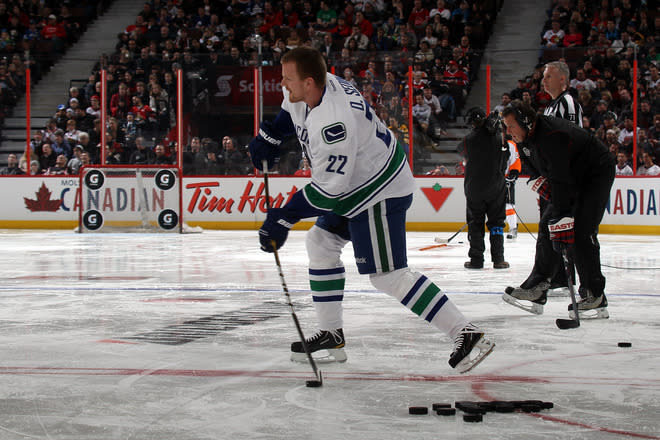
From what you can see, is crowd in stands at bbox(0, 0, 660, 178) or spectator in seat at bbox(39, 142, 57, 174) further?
spectator in seat at bbox(39, 142, 57, 174)

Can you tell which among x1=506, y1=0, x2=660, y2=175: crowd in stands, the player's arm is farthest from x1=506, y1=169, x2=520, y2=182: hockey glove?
the player's arm

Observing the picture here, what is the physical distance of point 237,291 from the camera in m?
6.04

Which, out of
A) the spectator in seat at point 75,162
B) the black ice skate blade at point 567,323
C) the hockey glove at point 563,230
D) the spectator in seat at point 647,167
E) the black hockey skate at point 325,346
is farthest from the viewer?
the spectator in seat at point 75,162

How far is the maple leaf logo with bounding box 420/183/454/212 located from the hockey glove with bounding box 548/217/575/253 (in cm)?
845

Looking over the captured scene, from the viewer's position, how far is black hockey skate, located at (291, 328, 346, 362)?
3.62 m

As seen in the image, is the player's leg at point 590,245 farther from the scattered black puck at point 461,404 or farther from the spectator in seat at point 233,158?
the spectator in seat at point 233,158

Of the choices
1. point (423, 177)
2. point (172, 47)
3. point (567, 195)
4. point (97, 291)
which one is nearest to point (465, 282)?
point (567, 195)

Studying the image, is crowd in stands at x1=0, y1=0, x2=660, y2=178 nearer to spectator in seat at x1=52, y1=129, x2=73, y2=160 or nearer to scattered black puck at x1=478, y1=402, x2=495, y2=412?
spectator in seat at x1=52, y1=129, x2=73, y2=160

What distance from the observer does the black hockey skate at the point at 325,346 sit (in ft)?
11.9

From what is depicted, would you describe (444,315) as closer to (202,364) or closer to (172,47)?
(202,364)

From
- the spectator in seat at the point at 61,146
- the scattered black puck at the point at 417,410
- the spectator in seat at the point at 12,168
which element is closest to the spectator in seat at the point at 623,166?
the spectator in seat at the point at 61,146

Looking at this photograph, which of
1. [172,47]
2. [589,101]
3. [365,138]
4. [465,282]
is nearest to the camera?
[365,138]

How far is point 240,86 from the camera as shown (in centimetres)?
1309

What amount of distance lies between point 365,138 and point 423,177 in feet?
32.0
